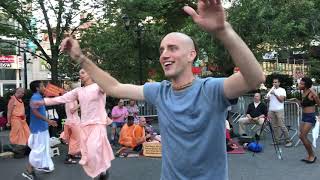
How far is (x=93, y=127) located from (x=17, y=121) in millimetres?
5303

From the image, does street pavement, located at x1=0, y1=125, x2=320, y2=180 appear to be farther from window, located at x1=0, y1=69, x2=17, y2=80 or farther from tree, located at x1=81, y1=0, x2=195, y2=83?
window, located at x1=0, y1=69, x2=17, y2=80

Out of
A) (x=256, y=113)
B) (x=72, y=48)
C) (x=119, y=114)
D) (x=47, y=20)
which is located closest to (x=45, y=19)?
(x=47, y=20)

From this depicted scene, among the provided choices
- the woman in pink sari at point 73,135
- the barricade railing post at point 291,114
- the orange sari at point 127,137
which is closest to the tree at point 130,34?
the orange sari at point 127,137

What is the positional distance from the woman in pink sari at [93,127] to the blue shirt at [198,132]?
4933mm

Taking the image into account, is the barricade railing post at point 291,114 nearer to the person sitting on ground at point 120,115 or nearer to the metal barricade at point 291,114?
the metal barricade at point 291,114

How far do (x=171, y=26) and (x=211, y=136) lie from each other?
2685 cm

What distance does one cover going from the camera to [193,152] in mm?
2973

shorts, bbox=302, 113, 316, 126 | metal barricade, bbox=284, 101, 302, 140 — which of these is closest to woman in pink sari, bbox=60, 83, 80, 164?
shorts, bbox=302, 113, 316, 126

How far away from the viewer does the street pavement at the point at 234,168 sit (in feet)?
30.6

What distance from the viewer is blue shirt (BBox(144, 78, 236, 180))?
294 cm

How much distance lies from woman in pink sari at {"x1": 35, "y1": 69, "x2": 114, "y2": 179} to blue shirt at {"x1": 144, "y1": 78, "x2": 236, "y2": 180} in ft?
16.2

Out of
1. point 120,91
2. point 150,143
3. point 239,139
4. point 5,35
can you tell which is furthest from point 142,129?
point 120,91

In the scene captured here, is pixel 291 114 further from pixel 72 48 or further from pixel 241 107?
pixel 72 48

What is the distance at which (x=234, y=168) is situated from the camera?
10.1 m
